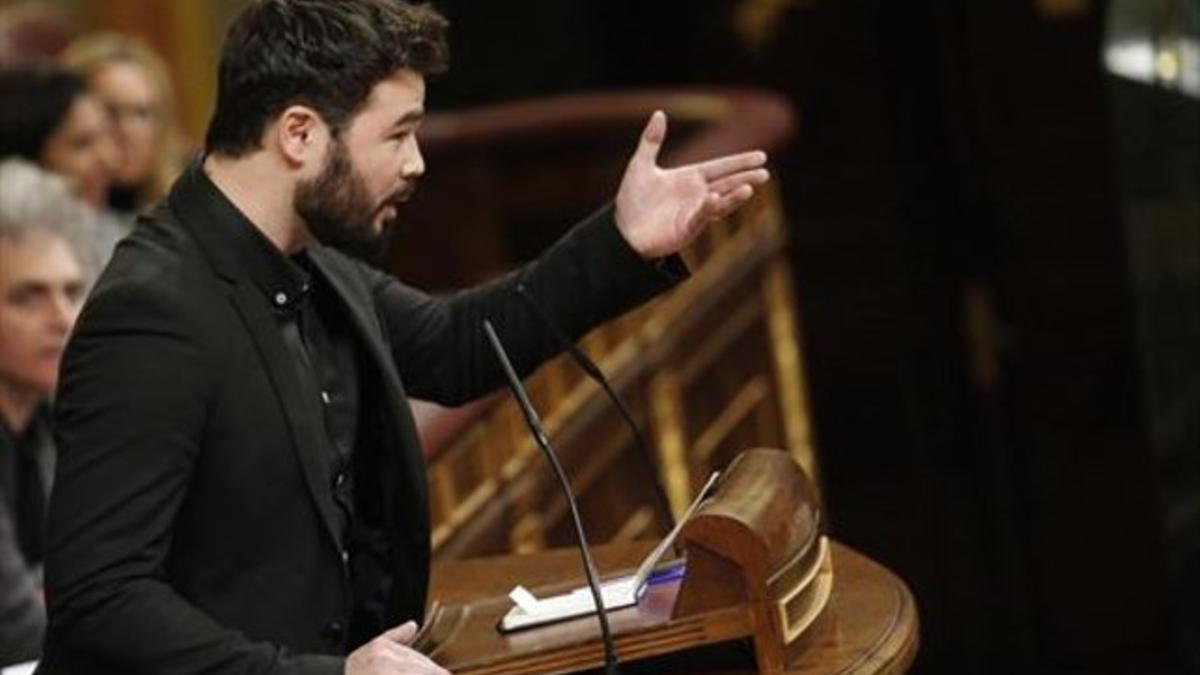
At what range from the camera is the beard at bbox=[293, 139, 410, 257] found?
102 inches

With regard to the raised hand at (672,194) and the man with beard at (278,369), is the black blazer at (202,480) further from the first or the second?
the raised hand at (672,194)

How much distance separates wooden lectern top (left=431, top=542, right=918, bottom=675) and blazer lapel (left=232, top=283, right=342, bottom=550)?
172 mm

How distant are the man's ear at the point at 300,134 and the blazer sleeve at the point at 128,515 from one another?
0.22 m

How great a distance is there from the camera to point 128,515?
2.42 m

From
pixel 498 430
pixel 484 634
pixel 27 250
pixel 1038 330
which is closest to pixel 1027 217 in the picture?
pixel 1038 330

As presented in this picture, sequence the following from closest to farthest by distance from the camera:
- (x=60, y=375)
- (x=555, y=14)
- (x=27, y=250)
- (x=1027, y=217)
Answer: (x=60, y=375)
(x=27, y=250)
(x=1027, y=217)
(x=555, y=14)

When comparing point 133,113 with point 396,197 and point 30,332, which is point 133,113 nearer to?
point 30,332

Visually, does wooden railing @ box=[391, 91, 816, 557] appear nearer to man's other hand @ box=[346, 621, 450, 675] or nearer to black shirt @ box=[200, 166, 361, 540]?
black shirt @ box=[200, 166, 361, 540]

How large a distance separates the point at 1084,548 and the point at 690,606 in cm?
455

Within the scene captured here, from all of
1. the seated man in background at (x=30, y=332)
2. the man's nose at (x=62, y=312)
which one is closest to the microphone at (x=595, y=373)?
the seated man in background at (x=30, y=332)

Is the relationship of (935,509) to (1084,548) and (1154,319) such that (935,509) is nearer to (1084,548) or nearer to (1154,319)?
(1084,548)

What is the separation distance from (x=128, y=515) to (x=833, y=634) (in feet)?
2.06

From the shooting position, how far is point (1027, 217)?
6.86 meters

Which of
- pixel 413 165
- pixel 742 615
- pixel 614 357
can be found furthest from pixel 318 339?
pixel 614 357
